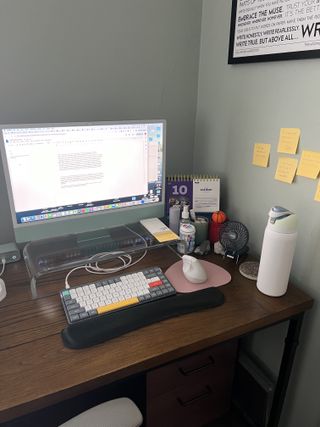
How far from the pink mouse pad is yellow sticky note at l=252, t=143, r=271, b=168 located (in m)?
0.41

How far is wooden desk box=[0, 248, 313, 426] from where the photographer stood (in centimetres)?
71

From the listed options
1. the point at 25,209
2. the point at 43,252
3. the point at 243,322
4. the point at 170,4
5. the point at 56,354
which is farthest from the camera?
the point at 170,4

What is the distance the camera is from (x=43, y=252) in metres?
1.17

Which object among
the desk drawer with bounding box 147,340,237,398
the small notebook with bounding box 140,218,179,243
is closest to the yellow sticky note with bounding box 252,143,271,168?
the small notebook with bounding box 140,218,179,243

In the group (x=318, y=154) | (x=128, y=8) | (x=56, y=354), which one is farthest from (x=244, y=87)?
(x=56, y=354)

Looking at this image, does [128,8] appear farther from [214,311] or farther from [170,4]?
[214,311]

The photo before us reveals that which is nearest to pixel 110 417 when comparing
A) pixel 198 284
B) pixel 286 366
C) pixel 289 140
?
pixel 198 284

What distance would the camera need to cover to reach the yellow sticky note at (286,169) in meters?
1.06

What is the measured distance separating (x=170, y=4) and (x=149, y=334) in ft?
4.07

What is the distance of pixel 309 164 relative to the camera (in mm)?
999

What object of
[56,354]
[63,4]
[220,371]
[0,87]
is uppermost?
[63,4]

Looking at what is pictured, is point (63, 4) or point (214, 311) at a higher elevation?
point (63, 4)

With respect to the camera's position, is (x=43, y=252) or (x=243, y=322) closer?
(x=243, y=322)

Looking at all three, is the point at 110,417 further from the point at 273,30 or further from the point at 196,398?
the point at 273,30
